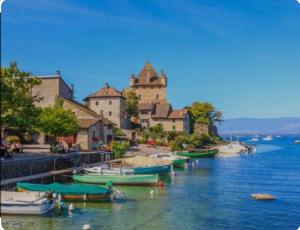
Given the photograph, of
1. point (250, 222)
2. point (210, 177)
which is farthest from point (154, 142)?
point (250, 222)

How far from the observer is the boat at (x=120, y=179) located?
3481cm

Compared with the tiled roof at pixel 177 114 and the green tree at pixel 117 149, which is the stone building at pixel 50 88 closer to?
the green tree at pixel 117 149

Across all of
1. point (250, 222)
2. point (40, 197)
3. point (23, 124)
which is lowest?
point (250, 222)

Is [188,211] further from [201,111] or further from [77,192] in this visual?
[201,111]

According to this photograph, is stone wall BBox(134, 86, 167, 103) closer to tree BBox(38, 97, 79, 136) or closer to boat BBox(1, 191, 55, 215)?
tree BBox(38, 97, 79, 136)

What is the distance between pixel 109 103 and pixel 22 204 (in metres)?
53.1

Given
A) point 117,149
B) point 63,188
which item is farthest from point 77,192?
point 117,149

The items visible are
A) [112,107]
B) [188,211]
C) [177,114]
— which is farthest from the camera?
[177,114]

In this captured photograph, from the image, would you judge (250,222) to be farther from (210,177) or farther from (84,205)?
(210,177)

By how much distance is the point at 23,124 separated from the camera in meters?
29.3

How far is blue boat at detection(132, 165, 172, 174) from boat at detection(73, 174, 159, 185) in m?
4.25

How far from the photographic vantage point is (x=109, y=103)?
75.1 m

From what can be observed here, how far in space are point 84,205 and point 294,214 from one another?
12.5 m

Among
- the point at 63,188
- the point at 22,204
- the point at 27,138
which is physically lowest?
the point at 22,204
